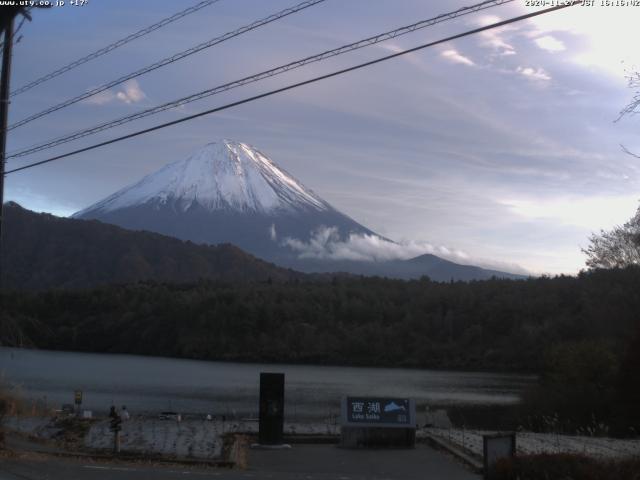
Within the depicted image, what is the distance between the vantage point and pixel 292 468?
15.8 metres

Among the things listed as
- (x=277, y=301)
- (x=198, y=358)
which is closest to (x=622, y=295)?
(x=198, y=358)

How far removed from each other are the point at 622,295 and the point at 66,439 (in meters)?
33.5

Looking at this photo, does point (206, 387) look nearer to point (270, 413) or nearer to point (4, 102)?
point (270, 413)

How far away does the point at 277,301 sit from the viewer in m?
128

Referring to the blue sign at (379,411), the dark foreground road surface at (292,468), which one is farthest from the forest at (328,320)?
the dark foreground road surface at (292,468)

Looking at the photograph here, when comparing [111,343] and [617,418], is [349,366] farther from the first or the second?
[617,418]

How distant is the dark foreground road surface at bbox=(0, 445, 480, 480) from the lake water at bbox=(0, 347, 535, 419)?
61.9 feet

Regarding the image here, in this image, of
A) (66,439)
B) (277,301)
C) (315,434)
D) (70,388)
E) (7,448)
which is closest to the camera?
(7,448)

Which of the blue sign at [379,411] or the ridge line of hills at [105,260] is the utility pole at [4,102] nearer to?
the blue sign at [379,411]

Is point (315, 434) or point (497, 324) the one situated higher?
point (497, 324)

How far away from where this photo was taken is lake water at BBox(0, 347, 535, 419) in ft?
147

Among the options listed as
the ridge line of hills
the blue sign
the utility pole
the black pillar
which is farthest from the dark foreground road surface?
the ridge line of hills

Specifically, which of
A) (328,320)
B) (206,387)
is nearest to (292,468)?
(206,387)

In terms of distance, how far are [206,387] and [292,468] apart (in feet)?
150
